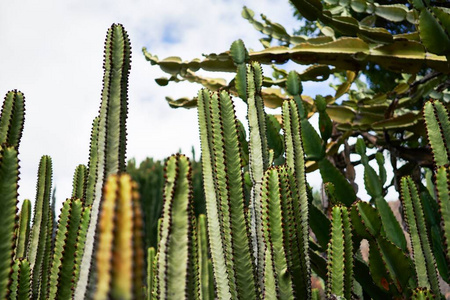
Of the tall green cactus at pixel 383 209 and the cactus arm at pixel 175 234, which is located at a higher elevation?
the tall green cactus at pixel 383 209

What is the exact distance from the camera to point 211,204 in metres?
1.54

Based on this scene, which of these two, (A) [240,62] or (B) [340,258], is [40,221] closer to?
(A) [240,62]

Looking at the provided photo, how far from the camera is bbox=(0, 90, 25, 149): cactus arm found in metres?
1.65

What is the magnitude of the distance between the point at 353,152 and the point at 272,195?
309 centimetres

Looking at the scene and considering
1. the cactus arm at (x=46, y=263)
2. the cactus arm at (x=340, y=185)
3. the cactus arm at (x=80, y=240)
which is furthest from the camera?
the cactus arm at (x=340, y=185)

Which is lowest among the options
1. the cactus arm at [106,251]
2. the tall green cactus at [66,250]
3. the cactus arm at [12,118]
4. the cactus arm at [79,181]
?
the cactus arm at [106,251]

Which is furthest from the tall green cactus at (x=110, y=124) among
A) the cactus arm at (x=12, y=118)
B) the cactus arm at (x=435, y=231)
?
the cactus arm at (x=435, y=231)

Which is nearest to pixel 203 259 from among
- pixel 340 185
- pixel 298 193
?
pixel 340 185

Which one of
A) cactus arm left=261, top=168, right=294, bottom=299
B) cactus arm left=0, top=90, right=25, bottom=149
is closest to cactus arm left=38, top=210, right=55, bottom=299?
cactus arm left=0, top=90, right=25, bottom=149

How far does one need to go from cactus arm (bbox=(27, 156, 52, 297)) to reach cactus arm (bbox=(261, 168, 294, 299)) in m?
1.14

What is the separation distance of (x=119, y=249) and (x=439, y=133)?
1.61m

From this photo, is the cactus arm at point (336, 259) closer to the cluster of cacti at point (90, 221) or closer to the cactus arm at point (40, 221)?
the cluster of cacti at point (90, 221)

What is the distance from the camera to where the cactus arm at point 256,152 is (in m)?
1.61

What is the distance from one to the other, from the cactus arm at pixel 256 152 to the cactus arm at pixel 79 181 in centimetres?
83
